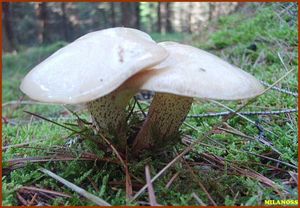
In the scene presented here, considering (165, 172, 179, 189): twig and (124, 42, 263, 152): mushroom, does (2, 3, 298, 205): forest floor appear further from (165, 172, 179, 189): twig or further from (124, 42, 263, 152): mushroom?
(124, 42, 263, 152): mushroom

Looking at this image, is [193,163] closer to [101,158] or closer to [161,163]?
[161,163]

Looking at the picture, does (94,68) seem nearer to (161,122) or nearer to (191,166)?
(161,122)

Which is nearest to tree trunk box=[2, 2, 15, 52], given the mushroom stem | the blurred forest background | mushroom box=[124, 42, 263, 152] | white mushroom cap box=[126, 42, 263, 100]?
the blurred forest background

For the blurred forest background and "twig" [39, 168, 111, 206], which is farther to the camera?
the blurred forest background

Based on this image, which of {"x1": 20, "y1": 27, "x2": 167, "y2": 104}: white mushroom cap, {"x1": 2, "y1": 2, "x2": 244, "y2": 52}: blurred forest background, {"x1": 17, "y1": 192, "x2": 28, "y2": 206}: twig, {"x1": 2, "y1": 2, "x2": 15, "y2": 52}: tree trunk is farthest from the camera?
{"x1": 2, "y1": 2, "x2": 244, "y2": 52}: blurred forest background

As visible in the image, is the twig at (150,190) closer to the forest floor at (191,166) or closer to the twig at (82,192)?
the forest floor at (191,166)

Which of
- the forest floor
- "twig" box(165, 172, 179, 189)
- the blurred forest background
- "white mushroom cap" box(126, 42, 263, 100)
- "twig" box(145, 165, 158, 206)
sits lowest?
the blurred forest background

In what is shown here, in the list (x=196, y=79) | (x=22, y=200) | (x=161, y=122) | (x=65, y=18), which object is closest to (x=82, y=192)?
(x=22, y=200)

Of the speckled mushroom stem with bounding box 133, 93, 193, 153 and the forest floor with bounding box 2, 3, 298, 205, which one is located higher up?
the speckled mushroom stem with bounding box 133, 93, 193, 153
